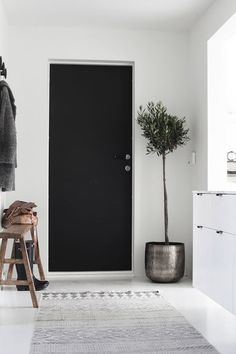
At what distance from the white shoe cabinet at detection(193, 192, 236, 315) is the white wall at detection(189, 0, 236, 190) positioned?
1.03 metres

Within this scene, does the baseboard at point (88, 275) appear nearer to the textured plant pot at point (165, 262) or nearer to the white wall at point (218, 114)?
the textured plant pot at point (165, 262)

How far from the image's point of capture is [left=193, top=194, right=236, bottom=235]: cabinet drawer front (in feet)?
10.6

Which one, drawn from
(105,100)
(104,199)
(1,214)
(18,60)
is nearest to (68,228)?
(104,199)

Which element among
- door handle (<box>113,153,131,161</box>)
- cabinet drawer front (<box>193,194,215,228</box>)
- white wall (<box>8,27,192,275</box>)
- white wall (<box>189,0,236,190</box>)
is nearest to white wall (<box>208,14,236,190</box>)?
white wall (<box>189,0,236,190</box>)

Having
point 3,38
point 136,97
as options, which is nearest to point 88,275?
point 136,97

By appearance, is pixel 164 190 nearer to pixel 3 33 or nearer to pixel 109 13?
pixel 109 13

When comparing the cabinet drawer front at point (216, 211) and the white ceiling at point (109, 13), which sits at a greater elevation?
the white ceiling at point (109, 13)

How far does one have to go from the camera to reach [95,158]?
5434mm

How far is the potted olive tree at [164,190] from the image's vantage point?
196 inches

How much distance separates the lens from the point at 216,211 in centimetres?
351

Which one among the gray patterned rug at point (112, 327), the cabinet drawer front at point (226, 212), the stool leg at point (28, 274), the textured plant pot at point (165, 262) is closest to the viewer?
the gray patterned rug at point (112, 327)

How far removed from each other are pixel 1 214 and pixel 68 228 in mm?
808

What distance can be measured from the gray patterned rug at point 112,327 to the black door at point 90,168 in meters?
1.05

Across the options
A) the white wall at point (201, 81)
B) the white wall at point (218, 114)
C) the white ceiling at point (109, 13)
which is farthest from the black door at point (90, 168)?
the white wall at point (218, 114)
